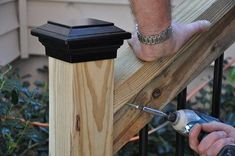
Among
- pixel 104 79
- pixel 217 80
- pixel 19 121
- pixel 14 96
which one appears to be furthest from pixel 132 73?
pixel 19 121

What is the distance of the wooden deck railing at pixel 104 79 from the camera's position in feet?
3.82

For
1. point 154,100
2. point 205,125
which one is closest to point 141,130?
point 154,100

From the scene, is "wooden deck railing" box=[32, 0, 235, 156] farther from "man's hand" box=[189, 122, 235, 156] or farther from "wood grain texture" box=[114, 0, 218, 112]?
"man's hand" box=[189, 122, 235, 156]

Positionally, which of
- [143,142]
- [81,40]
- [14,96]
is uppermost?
[81,40]

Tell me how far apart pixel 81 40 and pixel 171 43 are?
0.26 metres

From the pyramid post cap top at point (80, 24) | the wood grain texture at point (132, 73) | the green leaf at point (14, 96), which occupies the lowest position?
the green leaf at point (14, 96)

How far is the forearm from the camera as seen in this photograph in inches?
48.2

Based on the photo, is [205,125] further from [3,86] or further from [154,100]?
[3,86]

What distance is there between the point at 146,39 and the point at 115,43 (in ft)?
0.34

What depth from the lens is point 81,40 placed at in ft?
3.71

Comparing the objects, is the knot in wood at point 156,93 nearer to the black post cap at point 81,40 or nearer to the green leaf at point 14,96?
the black post cap at point 81,40

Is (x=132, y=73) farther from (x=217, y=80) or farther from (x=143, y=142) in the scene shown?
(x=217, y=80)


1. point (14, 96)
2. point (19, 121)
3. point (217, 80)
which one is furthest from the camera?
point (19, 121)

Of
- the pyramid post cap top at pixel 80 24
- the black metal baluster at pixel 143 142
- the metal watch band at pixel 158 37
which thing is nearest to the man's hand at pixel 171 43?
the metal watch band at pixel 158 37
